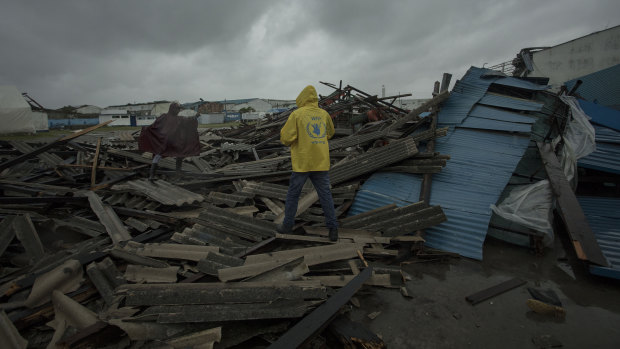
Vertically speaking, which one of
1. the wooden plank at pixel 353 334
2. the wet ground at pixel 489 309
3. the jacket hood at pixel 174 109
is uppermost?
the jacket hood at pixel 174 109

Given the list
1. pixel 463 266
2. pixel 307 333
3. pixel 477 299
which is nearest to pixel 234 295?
pixel 307 333

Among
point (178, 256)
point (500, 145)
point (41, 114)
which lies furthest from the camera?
point (41, 114)

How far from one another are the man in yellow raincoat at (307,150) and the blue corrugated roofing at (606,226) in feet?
10.9

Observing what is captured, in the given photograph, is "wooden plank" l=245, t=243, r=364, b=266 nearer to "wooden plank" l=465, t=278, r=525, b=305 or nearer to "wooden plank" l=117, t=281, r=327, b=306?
"wooden plank" l=117, t=281, r=327, b=306

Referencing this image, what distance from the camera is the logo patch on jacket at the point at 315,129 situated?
11.2 feet

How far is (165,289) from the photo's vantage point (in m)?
2.42

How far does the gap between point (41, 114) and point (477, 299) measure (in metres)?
37.0

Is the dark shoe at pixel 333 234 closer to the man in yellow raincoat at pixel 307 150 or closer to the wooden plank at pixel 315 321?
the man in yellow raincoat at pixel 307 150

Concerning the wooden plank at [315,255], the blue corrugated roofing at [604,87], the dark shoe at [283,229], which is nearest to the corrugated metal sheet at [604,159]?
the wooden plank at [315,255]

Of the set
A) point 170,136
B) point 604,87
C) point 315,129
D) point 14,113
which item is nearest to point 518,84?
point 604,87

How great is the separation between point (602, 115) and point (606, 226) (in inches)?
168

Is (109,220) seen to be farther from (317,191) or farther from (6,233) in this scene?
(317,191)

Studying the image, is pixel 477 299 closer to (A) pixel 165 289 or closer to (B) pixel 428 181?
(B) pixel 428 181

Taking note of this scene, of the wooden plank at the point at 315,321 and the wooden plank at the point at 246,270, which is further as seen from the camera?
the wooden plank at the point at 246,270
